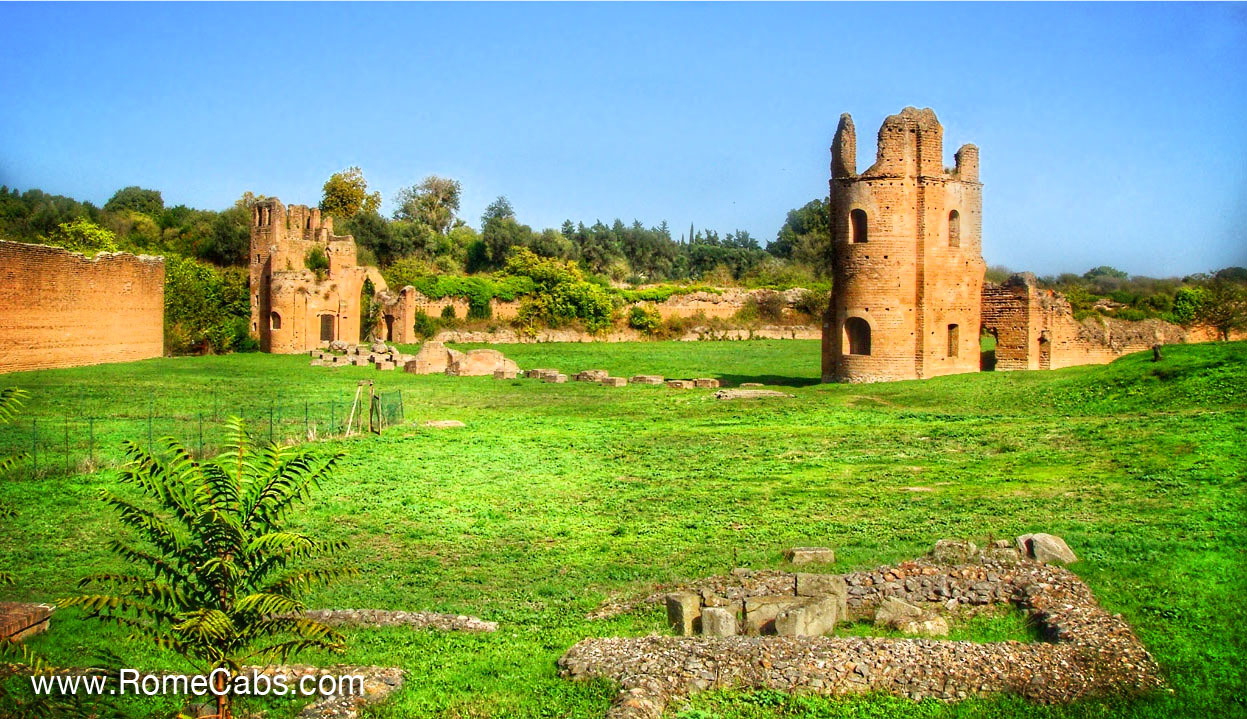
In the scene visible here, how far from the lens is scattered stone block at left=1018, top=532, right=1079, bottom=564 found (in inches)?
359

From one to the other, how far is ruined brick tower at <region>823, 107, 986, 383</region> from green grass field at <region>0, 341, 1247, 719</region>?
3885 mm

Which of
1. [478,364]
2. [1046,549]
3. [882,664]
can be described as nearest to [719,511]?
[1046,549]

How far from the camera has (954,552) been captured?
30.3 feet

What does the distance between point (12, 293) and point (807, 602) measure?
84.9 feet

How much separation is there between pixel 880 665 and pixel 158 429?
1470cm

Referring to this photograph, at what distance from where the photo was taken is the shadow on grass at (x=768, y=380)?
29984mm

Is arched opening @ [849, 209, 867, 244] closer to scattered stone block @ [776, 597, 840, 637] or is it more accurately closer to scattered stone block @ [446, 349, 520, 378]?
scattered stone block @ [446, 349, 520, 378]

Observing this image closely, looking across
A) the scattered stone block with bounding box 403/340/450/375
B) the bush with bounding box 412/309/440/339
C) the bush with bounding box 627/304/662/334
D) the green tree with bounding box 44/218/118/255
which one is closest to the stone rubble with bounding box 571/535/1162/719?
the scattered stone block with bounding box 403/340/450/375

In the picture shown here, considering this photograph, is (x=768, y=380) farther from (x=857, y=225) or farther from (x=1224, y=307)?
(x=1224, y=307)

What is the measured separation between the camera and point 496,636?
7910 mm

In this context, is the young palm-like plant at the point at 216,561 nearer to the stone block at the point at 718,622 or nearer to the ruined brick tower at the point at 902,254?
the stone block at the point at 718,622

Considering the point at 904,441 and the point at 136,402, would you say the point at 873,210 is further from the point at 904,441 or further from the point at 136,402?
the point at 136,402

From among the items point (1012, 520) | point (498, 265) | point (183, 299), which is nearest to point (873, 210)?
point (1012, 520)

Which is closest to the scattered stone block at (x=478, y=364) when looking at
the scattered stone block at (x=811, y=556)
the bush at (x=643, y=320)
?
the bush at (x=643, y=320)
